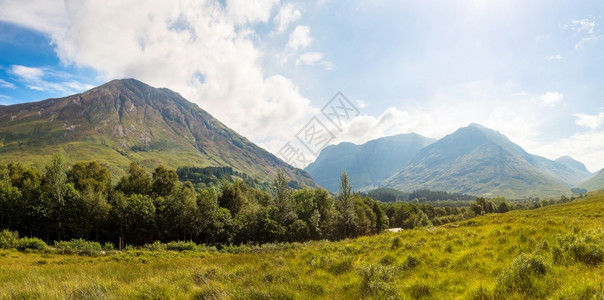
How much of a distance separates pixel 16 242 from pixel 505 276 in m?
50.1

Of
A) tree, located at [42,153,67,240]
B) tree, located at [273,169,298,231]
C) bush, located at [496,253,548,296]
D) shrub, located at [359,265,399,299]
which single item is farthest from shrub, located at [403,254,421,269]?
tree, located at [42,153,67,240]

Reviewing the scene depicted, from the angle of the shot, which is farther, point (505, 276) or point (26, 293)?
point (26, 293)

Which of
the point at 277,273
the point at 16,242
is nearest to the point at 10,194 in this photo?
the point at 16,242

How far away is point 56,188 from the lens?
45.1 m

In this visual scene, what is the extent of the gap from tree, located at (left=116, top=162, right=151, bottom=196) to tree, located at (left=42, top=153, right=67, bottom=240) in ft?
44.2

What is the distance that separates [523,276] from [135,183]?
72512mm

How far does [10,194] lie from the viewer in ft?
146

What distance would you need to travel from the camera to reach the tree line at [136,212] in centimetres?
4538

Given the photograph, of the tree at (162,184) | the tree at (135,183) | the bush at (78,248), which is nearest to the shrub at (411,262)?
the bush at (78,248)

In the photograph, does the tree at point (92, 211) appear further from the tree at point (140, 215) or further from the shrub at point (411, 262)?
the shrub at point (411, 262)

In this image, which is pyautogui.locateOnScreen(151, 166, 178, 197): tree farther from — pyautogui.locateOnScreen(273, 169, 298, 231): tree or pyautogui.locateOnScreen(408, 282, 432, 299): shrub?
pyautogui.locateOnScreen(408, 282, 432, 299): shrub

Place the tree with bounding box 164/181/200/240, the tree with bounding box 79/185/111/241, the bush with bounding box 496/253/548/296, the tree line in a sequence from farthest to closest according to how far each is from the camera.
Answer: the tree with bounding box 164/181/200/240, the tree with bounding box 79/185/111/241, the tree line, the bush with bounding box 496/253/548/296

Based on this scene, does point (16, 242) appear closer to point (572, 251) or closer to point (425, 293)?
point (425, 293)

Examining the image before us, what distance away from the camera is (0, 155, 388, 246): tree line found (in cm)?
→ 4538
